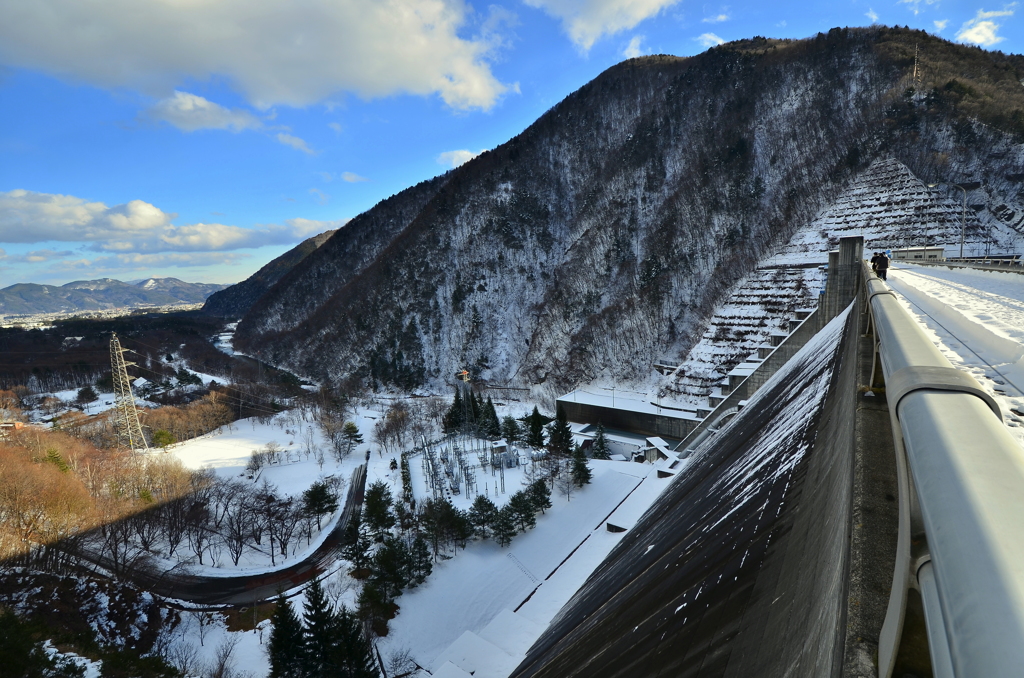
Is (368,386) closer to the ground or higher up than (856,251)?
closer to the ground

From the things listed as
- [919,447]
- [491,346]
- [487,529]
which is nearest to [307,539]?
[487,529]

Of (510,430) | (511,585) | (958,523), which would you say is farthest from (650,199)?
(958,523)

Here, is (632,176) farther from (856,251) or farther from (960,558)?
(960,558)

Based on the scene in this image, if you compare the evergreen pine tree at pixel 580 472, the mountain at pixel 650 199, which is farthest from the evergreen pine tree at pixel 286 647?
the mountain at pixel 650 199

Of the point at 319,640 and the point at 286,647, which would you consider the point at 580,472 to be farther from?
the point at 286,647

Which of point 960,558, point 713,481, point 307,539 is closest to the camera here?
point 960,558

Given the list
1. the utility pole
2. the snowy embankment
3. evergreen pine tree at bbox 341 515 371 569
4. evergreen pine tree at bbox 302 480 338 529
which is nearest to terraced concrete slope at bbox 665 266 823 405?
the snowy embankment

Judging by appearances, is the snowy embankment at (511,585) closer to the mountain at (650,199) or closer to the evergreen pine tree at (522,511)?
the evergreen pine tree at (522,511)
